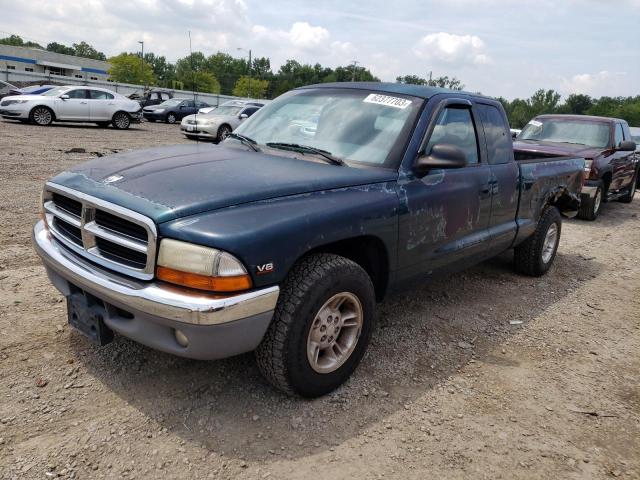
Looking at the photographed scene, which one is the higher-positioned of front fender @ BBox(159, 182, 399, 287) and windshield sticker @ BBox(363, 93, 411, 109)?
windshield sticker @ BBox(363, 93, 411, 109)

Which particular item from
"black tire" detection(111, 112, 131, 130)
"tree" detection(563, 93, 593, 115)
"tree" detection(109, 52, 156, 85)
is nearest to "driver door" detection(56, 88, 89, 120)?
"black tire" detection(111, 112, 131, 130)

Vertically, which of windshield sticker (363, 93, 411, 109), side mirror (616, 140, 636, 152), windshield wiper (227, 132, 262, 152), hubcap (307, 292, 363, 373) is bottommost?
hubcap (307, 292, 363, 373)

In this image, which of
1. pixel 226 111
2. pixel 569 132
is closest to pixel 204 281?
pixel 569 132

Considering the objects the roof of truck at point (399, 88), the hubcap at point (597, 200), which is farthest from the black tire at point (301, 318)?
the hubcap at point (597, 200)

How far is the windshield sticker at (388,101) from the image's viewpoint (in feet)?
11.7

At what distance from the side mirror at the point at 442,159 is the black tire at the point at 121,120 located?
18144 millimetres

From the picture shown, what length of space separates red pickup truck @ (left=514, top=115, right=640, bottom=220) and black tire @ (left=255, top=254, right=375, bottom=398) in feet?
22.0

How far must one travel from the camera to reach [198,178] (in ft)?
9.05

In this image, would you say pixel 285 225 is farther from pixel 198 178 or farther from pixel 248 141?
pixel 248 141

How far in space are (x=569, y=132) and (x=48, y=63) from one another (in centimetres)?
8542

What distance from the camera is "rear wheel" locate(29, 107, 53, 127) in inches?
683

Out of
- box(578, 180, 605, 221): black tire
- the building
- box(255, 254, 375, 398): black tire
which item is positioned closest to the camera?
box(255, 254, 375, 398): black tire

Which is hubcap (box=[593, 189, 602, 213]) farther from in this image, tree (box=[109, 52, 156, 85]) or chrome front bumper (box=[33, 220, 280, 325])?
tree (box=[109, 52, 156, 85])

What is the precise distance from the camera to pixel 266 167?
3.06 m
